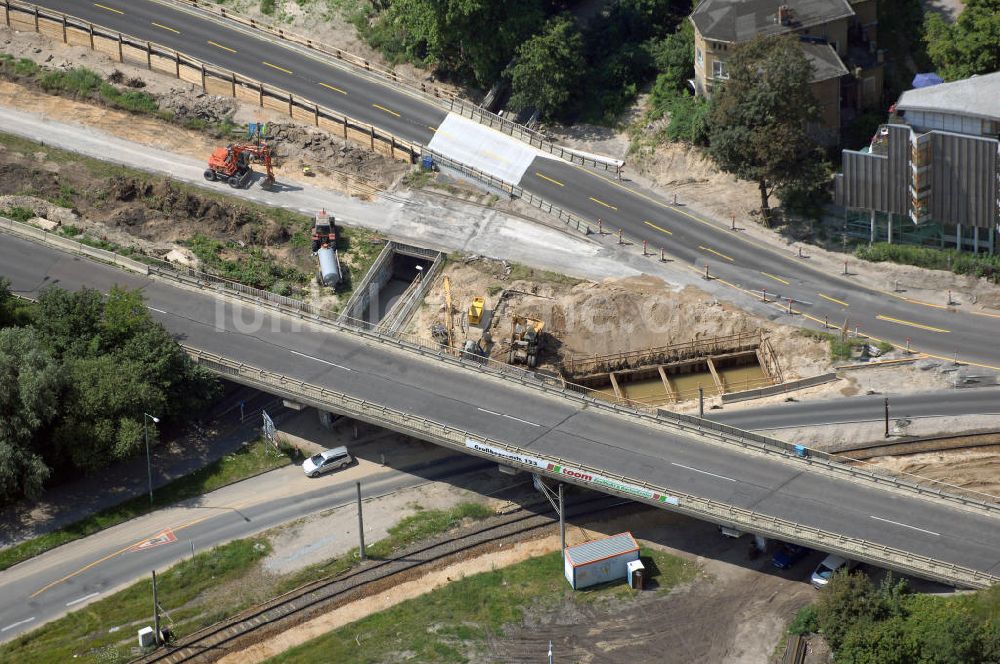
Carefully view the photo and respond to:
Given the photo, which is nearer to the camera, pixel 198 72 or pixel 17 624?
pixel 17 624

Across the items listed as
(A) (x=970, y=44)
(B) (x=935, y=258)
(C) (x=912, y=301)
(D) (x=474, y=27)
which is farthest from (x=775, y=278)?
(D) (x=474, y=27)

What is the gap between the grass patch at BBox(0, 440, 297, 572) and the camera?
11312cm

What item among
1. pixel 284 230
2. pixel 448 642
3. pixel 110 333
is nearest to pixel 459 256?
pixel 284 230

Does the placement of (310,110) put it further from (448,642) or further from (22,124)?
(448,642)

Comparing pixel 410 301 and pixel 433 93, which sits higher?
pixel 433 93

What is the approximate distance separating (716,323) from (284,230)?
124ft

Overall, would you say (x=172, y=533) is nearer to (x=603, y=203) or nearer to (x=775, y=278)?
(x=603, y=203)

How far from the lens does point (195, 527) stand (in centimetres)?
11606

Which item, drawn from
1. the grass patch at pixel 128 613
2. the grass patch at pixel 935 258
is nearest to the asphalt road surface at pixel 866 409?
the grass patch at pixel 935 258

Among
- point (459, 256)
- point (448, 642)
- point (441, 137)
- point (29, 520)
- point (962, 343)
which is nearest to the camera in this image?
point (448, 642)

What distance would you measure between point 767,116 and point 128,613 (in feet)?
206

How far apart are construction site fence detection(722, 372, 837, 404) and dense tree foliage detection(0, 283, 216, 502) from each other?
3982cm

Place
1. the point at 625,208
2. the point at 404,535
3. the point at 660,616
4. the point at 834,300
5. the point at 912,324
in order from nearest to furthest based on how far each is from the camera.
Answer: the point at 660,616, the point at 404,535, the point at 912,324, the point at 834,300, the point at 625,208

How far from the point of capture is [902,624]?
101500 mm
